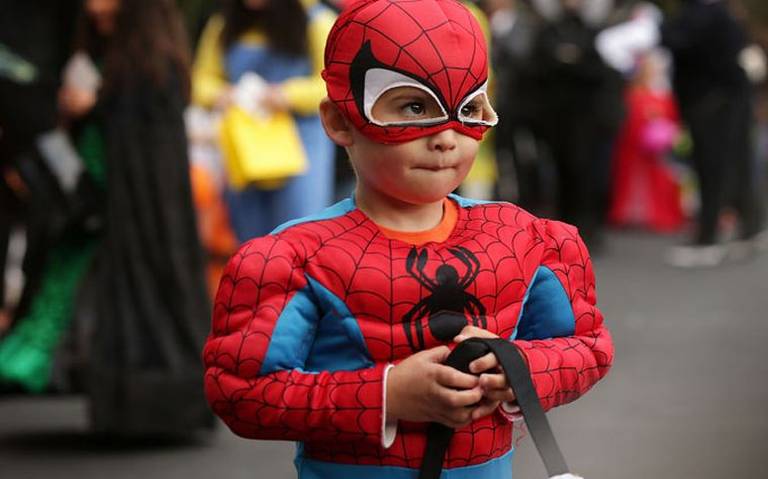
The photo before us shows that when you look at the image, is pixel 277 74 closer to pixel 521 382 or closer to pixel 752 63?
pixel 521 382

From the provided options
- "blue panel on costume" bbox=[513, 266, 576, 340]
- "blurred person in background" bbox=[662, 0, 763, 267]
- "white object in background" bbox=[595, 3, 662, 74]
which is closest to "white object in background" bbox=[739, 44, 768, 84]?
"blurred person in background" bbox=[662, 0, 763, 267]

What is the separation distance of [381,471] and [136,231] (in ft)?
11.5

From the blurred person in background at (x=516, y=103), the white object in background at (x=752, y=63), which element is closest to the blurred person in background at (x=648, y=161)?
the blurred person in background at (x=516, y=103)

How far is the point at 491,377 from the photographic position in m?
2.51

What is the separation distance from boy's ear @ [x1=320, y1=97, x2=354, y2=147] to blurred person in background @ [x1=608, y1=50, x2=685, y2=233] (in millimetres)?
12621

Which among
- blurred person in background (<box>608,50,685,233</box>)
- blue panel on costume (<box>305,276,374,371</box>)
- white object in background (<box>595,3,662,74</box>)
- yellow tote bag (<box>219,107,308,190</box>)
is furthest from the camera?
blurred person in background (<box>608,50,685,233</box>)

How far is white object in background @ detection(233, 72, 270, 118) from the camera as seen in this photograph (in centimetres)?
688

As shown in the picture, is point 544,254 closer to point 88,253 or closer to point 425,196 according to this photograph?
point 425,196

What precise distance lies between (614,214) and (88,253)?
33.4 feet

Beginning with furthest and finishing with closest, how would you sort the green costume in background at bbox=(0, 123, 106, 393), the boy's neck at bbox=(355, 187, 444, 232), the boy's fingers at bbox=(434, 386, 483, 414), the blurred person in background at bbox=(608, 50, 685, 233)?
the blurred person in background at bbox=(608, 50, 685, 233) → the green costume in background at bbox=(0, 123, 106, 393) → the boy's neck at bbox=(355, 187, 444, 232) → the boy's fingers at bbox=(434, 386, 483, 414)

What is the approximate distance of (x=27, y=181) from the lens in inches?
248

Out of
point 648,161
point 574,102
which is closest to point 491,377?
point 574,102

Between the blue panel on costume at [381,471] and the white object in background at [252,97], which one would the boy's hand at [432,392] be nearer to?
the blue panel on costume at [381,471]

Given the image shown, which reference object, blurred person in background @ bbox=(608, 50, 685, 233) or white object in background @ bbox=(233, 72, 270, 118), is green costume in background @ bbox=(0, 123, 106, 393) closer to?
white object in background @ bbox=(233, 72, 270, 118)
